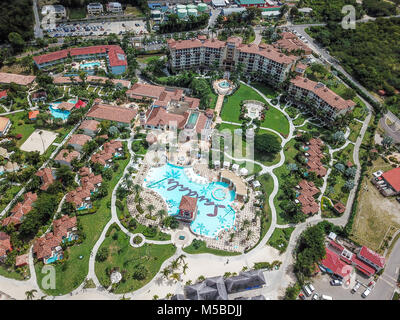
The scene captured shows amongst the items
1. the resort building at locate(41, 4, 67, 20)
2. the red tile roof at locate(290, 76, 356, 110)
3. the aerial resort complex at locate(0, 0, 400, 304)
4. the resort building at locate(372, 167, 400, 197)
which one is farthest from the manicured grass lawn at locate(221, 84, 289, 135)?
the resort building at locate(41, 4, 67, 20)

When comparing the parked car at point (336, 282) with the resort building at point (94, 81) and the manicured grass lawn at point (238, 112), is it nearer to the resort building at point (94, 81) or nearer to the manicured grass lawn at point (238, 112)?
the manicured grass lawn at point (238, 112)

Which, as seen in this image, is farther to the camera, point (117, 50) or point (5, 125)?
point (117, 50)

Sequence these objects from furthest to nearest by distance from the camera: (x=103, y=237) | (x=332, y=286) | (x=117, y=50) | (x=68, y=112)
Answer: (x=117, y=50)
(x=68, y=112)
(x=103, y=237)
(x=332, y=286)

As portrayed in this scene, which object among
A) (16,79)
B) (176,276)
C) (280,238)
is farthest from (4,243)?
(16,79)

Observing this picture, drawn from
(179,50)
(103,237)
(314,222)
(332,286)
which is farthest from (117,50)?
(332,286)

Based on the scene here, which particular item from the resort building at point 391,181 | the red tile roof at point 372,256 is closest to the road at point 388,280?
the red tile roof at point 372,256

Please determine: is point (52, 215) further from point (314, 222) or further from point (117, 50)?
point (117, 50)
